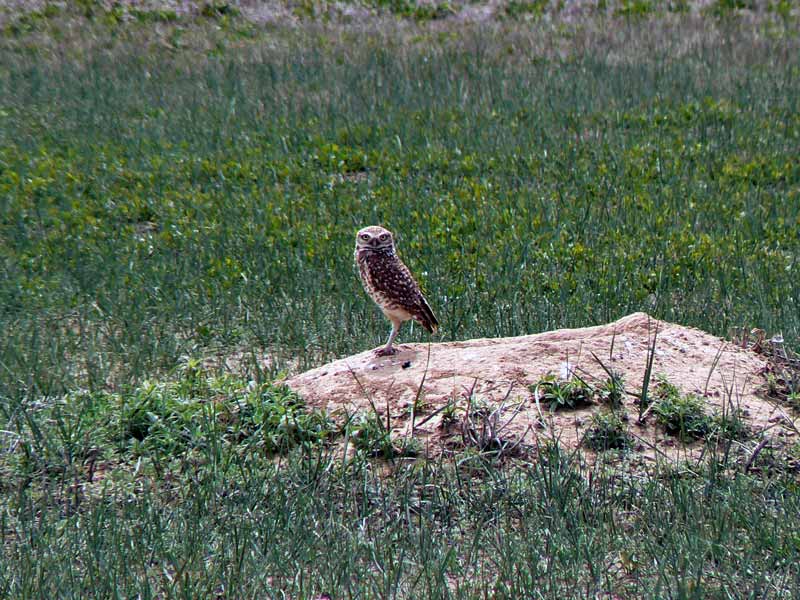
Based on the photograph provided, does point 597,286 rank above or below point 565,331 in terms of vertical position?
below

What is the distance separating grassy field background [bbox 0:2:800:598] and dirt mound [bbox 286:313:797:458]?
1.04 feet

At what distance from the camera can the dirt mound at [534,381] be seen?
18.1ft

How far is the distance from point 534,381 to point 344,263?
3703 mm

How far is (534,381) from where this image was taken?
5.81 metres

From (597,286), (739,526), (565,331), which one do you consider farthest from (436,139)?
(739,526)

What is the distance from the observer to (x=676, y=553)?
4.29 m

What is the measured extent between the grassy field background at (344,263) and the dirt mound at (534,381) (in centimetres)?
32

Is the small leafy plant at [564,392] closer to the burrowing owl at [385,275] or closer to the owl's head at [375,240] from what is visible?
the burrowing owl at [385,275]

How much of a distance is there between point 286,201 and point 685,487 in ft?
23.8

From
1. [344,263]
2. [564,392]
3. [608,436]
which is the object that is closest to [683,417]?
[608,436]

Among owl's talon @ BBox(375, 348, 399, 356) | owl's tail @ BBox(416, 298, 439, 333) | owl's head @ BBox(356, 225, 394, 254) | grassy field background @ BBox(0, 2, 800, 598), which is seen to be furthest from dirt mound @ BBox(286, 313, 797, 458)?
owl's head @ BBox(356, 225, 394, 254)

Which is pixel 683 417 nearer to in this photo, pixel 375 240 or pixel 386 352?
pixel 386 352

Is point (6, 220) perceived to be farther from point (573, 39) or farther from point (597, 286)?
point (573, 39)

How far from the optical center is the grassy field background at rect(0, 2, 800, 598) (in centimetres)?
446
